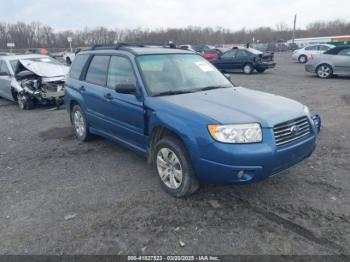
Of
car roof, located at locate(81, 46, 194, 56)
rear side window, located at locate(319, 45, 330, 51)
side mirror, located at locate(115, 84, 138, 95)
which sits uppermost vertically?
rear side window, located at locate(319, 45, 330, 51)

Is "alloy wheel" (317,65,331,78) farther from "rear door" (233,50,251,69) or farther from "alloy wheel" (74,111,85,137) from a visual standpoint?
"alloy wheel" (74,111,85,137)

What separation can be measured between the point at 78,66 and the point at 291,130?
14.0 ft

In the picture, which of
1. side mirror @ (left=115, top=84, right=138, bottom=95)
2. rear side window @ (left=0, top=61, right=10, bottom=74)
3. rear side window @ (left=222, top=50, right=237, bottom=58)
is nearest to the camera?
side mirror @ (left=115, top=84, right=138, bottom=95)

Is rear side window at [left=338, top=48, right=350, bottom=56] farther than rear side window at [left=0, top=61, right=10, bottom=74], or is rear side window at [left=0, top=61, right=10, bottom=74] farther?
rear side window at [left=338, top=48, right=350, bottom=56]

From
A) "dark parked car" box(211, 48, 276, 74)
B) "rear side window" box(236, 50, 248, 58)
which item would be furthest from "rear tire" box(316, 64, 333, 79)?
"rear side window" box(236, 50, 248, 58)

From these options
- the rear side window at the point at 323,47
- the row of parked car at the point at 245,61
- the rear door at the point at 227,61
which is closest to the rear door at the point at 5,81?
the row of parked car at the point at 245,61

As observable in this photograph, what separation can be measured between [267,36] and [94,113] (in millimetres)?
90497

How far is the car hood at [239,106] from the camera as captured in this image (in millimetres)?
3367

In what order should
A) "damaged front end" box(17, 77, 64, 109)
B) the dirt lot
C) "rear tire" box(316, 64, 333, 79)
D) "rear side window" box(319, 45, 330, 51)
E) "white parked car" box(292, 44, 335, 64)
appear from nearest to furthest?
the dirt lot
"damaged front end" box(17, 77, 64, 109)
"rear tire" box(316, 64, 333, 79)
"rear side window" box(319, 45, 330, 51)
"white parked car" box(292, 44, 335, 64)

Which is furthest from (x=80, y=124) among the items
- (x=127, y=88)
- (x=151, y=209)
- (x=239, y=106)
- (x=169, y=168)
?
(x=239, y=106)

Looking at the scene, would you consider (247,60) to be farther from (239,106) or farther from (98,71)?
(239,106)

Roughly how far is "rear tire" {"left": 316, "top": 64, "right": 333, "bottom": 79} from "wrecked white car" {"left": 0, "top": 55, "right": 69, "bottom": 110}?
11.8 meters

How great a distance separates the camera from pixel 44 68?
10305mm

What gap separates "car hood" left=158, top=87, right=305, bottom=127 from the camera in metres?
3.37
